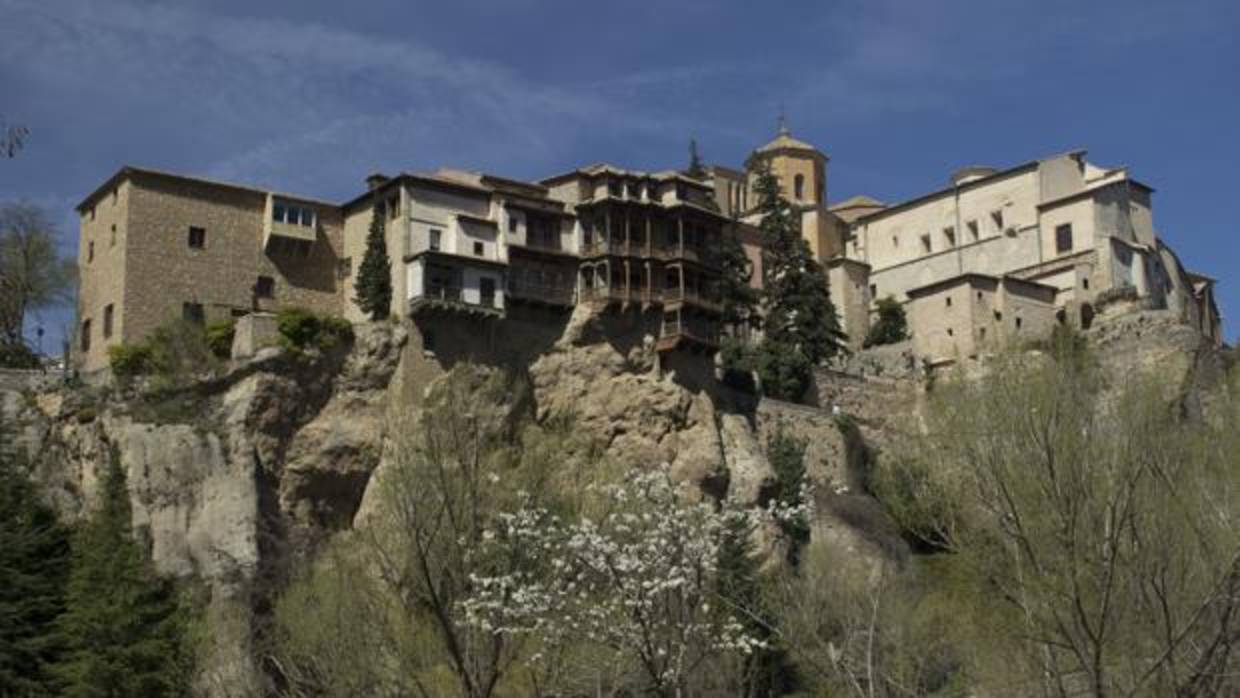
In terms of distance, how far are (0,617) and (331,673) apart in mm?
13866

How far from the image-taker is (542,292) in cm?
5997

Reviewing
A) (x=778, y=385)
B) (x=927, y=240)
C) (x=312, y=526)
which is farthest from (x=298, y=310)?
(x=927, y=240)

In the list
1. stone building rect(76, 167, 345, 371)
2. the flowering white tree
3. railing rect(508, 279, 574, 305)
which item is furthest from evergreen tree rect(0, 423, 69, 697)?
the flowering white tree

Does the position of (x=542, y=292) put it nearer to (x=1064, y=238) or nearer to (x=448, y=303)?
(x=448, y=303)

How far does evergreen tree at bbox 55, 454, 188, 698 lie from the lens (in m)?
45.9

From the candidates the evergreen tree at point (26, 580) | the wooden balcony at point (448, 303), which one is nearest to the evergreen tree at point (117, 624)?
the evergreen tree at point (26, 580)

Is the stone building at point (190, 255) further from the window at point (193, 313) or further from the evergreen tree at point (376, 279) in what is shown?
the evergreen tree at point (376, 279)

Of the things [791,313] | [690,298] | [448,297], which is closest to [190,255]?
[448,297]

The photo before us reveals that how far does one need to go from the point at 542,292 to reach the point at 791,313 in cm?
1710

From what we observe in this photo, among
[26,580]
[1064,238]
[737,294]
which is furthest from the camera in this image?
[1064,238]

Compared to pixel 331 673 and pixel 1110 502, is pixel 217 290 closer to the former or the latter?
pixel 331 673

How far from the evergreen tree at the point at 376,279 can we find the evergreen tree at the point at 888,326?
30.6m

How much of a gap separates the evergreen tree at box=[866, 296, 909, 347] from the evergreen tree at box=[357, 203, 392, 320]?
30605mm

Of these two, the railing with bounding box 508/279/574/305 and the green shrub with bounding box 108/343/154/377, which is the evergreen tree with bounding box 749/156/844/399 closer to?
the railing with bounding box 508/279/574/305
